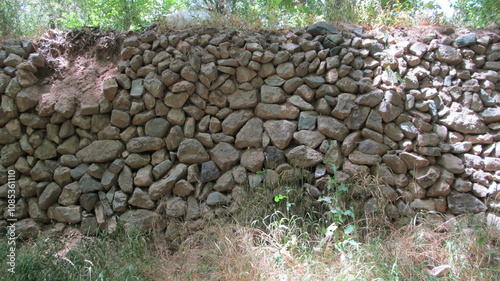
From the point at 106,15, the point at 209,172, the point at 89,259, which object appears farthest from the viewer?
the point at 106,15

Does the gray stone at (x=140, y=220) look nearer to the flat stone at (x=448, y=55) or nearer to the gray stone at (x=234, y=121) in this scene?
the gray stone at (x=234, y=121)

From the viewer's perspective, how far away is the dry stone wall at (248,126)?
11.6 feet

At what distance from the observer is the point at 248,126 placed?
12.3ft

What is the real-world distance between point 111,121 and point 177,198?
45.6 inches

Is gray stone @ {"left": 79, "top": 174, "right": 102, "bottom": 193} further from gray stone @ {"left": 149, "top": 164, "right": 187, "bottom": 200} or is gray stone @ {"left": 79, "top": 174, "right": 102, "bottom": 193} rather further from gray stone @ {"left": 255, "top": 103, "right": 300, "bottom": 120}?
gray stone @ {"left": 255, "top": 103, "right": 300, "bottom": 120}

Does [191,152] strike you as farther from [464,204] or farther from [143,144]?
[464,204]

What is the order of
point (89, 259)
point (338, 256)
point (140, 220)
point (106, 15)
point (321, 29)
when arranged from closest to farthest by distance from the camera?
point (338, 256) → point (89, 259) → point (140, 220) → point (321, 29) → point (106, 15)

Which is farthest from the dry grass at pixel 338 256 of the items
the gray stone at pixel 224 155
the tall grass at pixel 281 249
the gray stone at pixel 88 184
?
the gray stone at pixel 88 184

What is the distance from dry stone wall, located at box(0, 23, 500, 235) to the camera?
11.6 feet

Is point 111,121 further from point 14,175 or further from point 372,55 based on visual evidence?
point 372,55

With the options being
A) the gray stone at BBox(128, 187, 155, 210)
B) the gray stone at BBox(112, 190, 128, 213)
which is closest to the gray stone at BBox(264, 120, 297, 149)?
the gray stone at BBox(128, 187, 155, 210)

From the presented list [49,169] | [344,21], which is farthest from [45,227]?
[344,21]


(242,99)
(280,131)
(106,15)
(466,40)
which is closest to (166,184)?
(242,99)

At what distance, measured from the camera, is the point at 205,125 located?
3.76 metres
